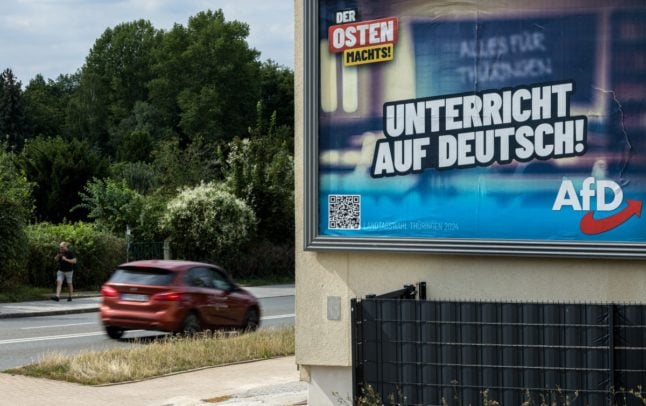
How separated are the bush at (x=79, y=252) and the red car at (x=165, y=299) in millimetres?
14031

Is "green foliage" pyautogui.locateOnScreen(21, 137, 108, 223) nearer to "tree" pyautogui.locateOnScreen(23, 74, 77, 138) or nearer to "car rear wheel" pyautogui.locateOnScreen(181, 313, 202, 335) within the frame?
"tree" pyautogui.locateOnScreen(23, 74, 77, 138)

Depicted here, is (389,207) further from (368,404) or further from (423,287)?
(368,404)

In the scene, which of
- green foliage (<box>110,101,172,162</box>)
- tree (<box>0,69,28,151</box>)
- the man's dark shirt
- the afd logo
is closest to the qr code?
the afd logo

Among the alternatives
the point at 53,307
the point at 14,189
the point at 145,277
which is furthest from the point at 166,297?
the point at 14,189

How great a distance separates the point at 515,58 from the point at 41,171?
49200mm

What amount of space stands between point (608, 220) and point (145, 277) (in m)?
11.8

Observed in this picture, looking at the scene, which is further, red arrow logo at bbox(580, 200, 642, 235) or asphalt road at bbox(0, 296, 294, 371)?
asphalt road at bbox(0, 296, 294, 371)

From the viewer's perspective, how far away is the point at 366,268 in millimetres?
10445

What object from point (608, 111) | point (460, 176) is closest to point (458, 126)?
point (460, 176)

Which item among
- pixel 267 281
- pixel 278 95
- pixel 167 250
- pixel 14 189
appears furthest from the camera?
pixel 278 95

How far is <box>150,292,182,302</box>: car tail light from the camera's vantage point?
1938 centimetres

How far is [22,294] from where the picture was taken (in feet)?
103

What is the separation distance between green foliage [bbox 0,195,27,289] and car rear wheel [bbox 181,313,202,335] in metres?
12.6

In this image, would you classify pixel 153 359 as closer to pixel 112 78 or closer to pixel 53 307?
pixel 53 307
